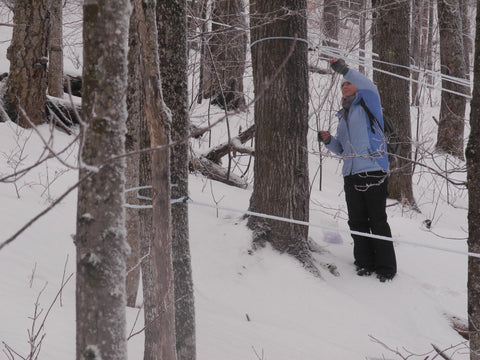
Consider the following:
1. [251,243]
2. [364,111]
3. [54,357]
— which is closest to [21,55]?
[251,243]

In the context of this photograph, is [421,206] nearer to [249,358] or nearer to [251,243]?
[251,243]

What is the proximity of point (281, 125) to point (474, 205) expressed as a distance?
2017 mm

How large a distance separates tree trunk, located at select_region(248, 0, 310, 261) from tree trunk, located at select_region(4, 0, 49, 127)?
2.68m

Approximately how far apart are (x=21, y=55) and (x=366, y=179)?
3854 millimetres

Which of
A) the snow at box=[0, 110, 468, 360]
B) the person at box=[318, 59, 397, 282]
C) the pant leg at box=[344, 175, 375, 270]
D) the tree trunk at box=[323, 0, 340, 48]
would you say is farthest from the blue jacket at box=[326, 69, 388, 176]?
the tree trunk at box=[323, 0, 340, 48]

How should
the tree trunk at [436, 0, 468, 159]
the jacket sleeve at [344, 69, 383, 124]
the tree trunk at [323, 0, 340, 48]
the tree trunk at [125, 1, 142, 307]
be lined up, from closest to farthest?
the tree trunk at [125, 1, 142, 307], the jacket sleeve at [344, 69, 383, 124], the tree trunk at [323, 0, 340, 48], the tree trunk at [436, 0, 468, 159]

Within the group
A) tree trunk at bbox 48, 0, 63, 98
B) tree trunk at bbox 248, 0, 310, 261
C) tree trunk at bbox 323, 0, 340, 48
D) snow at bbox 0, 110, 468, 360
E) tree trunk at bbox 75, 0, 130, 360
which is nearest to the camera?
tree trunk at bbox 75, 0, 130, 360

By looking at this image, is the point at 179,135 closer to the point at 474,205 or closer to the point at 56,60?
the point at 474,205

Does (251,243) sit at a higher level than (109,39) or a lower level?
lower

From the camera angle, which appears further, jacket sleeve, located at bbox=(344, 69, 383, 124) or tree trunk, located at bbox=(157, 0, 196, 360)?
jacket sleeve, located at bbox=(344, 69, 383, 124)

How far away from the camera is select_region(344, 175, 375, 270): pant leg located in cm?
440

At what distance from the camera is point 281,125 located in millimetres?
4160

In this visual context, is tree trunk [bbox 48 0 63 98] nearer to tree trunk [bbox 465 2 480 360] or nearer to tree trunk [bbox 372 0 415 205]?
tree trunk [bbox 372 0 415 205]

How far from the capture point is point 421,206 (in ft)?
24.9
